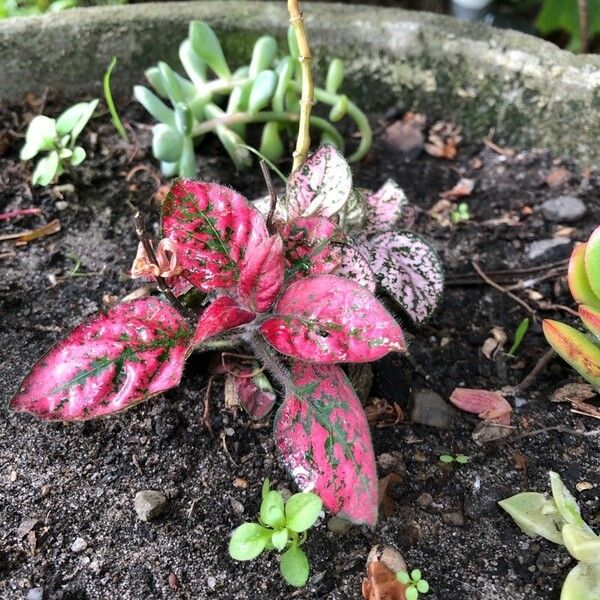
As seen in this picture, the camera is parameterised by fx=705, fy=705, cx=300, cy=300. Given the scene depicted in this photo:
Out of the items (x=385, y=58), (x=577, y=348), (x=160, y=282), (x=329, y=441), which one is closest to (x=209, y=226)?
(x=160, y=282)

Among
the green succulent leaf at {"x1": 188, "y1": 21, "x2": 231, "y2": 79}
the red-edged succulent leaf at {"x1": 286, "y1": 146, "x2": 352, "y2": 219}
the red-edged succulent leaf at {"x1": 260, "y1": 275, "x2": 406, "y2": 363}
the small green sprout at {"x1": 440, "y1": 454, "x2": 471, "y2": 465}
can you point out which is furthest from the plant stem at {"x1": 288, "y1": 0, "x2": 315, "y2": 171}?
the small green sprout at {"x1": 440, "y1": 454, "x2": 471, "y2": 465}

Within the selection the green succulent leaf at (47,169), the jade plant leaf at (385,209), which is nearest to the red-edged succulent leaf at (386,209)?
the jade plant leaf at (385,209)

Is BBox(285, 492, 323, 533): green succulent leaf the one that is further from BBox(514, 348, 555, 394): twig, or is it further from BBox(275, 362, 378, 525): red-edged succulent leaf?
BBox(514, 348, 555, 394): twig

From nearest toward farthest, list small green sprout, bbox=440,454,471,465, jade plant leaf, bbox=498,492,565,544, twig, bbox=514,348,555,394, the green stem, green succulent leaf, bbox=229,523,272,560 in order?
1. green succulent leaf, bbox=229,523,272,560
2. jade plant leaf, bbox=498,492,565,544
3. small green sprout, bbox=440,454,471,465
4. twig, bbox=514,348,555,394
5. the green stem

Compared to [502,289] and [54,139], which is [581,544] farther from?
[54,139]

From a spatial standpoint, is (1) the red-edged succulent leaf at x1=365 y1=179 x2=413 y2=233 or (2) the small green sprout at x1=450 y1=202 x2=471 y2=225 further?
(2) the small green sprout at x1=450 y1=202 x2=471 y2=225
